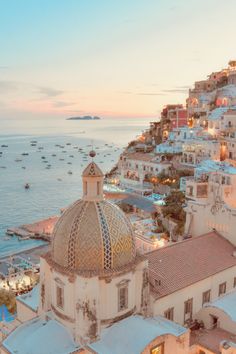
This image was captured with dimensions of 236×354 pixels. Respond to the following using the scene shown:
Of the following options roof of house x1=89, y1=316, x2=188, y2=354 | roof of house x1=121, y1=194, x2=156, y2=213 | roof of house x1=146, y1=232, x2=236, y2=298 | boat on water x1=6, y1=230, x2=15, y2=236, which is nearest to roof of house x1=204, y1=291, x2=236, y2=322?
roof of house x1=146, y1=232, x2=236, y2=298

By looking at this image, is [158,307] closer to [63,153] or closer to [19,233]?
[19,233]

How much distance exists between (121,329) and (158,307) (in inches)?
98.6

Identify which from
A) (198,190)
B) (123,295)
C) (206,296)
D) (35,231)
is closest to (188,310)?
(206,296)

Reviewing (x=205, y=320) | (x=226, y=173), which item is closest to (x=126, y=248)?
(x=205, y=320)

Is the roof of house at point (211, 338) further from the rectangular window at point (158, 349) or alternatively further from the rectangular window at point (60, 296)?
the rectangular window at point (60, 296)

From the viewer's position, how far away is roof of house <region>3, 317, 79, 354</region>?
14.3 meters

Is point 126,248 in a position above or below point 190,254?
above

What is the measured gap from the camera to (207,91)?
8481cm

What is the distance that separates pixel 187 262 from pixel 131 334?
17.9 feet

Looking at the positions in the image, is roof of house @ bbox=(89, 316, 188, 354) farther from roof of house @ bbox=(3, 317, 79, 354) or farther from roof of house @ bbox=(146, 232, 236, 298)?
roof of house @ bbox=(146, 232, 236, 298)

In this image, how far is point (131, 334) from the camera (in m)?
14.4

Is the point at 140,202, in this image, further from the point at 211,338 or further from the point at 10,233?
the point at 211,338

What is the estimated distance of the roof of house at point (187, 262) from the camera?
1744cm

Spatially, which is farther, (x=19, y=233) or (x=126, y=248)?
(x=19, y=233)
